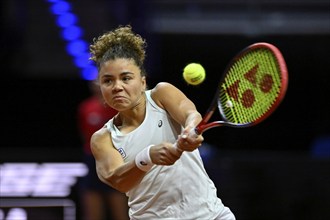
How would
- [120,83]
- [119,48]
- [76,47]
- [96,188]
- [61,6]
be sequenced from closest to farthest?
[120,83], [119,48], [96,188], [61,6], [76,47]

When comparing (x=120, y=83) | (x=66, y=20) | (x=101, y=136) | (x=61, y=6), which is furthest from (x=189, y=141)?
(x=66, y=20)

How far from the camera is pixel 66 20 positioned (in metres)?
9.01

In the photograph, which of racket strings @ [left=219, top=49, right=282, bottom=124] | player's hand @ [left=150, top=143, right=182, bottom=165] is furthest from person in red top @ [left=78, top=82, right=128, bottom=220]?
player's hand @ [left=150, top=143, right=182, bottom=165]

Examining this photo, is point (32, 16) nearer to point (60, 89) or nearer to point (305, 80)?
point (60, 89)

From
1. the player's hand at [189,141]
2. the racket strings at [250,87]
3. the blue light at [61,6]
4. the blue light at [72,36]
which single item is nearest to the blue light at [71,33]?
the blue light at [72,36]

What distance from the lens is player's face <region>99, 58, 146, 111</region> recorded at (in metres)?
3.84

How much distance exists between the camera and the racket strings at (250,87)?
139 inches

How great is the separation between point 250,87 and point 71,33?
558cm

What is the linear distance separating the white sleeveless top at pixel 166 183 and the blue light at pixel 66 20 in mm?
5057

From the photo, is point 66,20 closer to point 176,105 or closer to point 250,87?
point 176,105

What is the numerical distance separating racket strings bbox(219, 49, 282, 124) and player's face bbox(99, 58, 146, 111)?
418 mm

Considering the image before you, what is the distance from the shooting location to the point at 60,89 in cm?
974

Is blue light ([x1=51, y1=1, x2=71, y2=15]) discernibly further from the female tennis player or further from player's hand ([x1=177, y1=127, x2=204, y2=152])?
player's hand ([x1=177, y1=127, x2=204, y2=152])

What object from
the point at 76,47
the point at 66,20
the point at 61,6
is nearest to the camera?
the point at 61,6
